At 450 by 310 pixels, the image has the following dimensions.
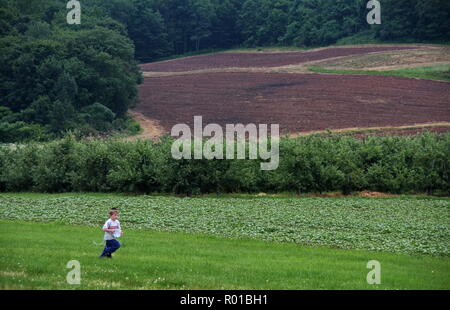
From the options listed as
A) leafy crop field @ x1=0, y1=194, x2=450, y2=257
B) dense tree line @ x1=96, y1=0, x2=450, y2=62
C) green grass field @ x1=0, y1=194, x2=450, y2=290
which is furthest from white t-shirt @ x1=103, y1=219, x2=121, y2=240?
dense tree line @ x1=96, y1=0, x2=450, y2=62

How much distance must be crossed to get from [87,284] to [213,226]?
52.5 ft

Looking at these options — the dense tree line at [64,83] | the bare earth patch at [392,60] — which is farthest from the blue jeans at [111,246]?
the bare earth patch at [392,60]

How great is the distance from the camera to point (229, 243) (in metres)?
26.4

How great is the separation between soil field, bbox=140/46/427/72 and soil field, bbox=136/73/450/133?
36.3 feet

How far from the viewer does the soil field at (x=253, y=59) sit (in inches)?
4628

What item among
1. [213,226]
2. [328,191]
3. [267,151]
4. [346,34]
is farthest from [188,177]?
[346,34]

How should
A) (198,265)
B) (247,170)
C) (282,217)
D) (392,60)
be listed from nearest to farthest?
(198,265), (282,217), (247,170), (392,60)

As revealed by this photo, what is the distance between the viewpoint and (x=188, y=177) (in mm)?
50906

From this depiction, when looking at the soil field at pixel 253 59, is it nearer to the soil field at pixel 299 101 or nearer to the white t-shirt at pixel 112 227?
the soil field at pixel 299 101

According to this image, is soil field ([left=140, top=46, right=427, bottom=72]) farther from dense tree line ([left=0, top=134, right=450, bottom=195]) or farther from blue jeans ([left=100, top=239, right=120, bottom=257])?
blue jeans ([left=100, top=239, right=120, bottom=257])

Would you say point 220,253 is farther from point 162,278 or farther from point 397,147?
point 397,147

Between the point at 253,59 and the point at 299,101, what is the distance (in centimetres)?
3827

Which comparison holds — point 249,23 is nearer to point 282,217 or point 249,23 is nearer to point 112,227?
point 282,217

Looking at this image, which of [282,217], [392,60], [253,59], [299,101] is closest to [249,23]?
[253,59]
